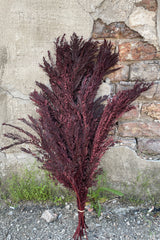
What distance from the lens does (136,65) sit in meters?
1.93

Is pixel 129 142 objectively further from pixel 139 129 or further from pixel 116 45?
pixel 116 45

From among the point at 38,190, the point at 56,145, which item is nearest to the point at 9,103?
the point at 56,145

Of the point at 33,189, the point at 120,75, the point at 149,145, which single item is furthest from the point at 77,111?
the point at 33,189

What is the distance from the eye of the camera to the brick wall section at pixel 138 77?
1.88 meters

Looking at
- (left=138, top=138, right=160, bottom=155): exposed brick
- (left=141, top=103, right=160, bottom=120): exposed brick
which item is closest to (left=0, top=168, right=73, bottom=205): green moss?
(left=138, top=138, right=160, bottom=155): exposed brick

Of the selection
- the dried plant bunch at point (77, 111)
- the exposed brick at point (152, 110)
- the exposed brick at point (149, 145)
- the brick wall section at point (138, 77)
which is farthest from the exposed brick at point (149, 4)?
the exposed brick at point (149, 145)

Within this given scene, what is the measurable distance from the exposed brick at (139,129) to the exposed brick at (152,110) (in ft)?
0.23

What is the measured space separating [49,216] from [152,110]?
1260 millimetres

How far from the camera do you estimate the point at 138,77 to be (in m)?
1.94

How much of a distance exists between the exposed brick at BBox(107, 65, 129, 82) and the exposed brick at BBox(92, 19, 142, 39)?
253 millimetres

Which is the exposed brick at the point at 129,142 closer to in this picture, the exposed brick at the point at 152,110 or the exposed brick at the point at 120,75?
the exposed brick at the point at 152,110

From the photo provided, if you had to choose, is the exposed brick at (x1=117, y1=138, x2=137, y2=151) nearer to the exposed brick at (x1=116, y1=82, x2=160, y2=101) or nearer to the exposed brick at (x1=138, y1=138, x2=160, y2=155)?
the exposed brick at (x1=138, y1=138, x2=160, y2=155)

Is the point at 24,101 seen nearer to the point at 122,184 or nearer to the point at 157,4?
the point at 122,184

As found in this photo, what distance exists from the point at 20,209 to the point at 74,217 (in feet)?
1.64
